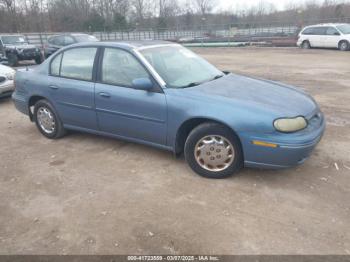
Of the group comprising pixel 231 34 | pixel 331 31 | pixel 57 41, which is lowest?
pixel 57 41

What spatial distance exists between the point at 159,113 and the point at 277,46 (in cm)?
2337

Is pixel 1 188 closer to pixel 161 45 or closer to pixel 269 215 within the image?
pixel 161 45

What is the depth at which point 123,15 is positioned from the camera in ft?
177

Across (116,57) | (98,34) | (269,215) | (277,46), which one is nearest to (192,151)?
(269,215)

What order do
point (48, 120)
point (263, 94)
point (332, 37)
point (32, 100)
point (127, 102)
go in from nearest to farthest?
1. point (263, 94)
2. point (127, 102)
3. point (48, 120)
4. point (32, 100)
5. point (332, 37)

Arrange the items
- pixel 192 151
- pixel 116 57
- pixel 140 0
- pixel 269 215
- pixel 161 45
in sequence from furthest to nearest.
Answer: pixel 140 0 → pixel 161 45 → pixel 116 57 → pixel 192 151 → pixel 269 215

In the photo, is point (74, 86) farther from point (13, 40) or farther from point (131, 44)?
point (13, 40)

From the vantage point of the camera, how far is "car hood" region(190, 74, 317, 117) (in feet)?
11.6

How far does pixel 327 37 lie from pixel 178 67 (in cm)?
1908

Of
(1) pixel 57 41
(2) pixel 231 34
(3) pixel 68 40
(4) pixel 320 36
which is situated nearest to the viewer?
(3) pixel 68 40

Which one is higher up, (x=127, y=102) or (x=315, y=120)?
(x=127, y=102)

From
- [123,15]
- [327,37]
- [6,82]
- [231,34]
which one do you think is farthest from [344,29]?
[123,15]

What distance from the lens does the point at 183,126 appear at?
383 centimetres

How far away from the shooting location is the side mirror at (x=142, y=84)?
3.84 metres
